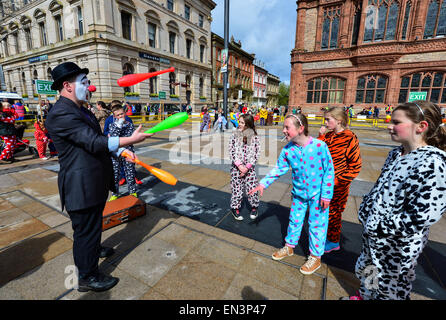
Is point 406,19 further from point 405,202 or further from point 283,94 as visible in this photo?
point 283,94

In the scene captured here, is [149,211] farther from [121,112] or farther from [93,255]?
[121,112]

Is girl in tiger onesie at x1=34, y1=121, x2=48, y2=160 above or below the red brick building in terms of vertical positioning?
below

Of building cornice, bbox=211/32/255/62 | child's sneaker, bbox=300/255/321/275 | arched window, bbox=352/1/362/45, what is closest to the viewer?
child's sneaker, bbox=300/255/321/275

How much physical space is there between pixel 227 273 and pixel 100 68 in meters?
23.3

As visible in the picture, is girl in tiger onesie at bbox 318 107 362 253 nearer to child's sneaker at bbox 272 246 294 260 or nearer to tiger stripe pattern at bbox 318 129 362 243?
tiger stripe pattern at bbox 318 129 362 243

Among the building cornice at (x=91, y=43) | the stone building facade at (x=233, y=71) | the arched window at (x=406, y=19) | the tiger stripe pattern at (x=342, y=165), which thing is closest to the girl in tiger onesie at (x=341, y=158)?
the tiger stripe pattern at (x=342, y=165)

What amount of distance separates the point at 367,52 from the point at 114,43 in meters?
26.9

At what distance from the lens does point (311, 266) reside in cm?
242

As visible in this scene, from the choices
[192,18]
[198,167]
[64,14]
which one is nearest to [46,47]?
[64,14]

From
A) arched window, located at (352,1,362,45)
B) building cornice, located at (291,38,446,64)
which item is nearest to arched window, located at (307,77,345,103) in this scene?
building cornice, located at (291,38,446,64)

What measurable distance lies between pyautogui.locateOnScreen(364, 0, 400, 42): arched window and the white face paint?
31973mm

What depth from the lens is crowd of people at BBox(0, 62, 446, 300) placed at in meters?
1.51

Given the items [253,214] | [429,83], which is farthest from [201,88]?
[253,214]

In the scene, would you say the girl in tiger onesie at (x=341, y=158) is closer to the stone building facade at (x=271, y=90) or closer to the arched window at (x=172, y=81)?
the arched window at (x=172, y=81)
